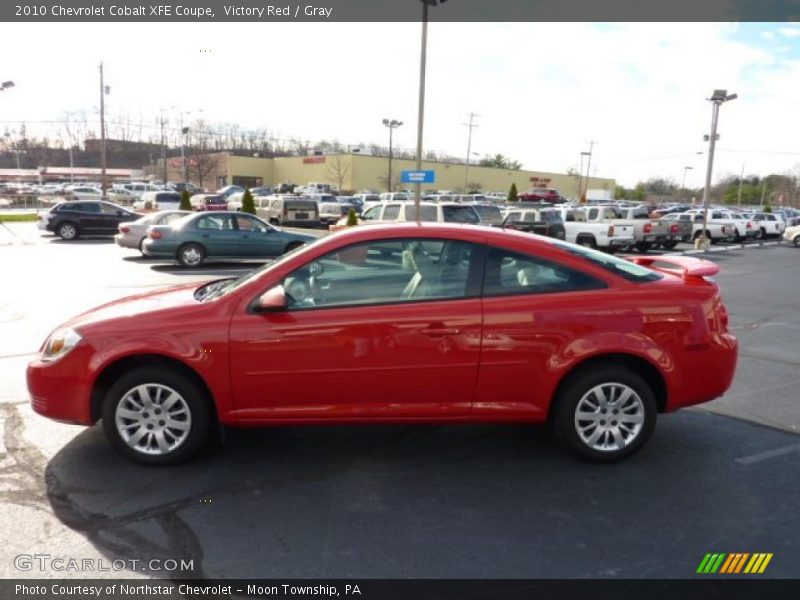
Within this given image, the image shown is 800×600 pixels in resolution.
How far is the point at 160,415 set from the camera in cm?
408

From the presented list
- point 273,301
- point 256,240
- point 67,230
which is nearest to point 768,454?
point 273,301

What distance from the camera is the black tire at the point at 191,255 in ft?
50.4

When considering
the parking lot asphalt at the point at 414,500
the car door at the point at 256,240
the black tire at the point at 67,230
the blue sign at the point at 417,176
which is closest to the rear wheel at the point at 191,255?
the car door at the point at 256,240

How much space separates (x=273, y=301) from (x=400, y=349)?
86 centimetres

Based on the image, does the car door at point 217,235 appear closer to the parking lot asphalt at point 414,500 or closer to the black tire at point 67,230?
the black tire at point 67,230

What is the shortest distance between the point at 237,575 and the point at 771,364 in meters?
6.29

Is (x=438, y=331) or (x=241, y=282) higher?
(x=241, y=282)

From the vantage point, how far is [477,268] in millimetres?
4164

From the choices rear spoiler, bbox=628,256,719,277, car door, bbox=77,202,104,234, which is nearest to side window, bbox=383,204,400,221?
car door, bbox=77,202,104,234

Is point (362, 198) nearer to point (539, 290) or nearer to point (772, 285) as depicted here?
point (772, 285)

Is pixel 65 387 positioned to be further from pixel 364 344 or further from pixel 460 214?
pixel 460 214

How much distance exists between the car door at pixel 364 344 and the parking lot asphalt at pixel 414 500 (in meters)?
0.46

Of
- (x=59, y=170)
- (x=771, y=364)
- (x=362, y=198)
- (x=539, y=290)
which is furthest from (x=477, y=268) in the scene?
(x=59, y=170)

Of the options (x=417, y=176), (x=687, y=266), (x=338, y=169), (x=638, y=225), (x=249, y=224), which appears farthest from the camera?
(x=338, y=169)
